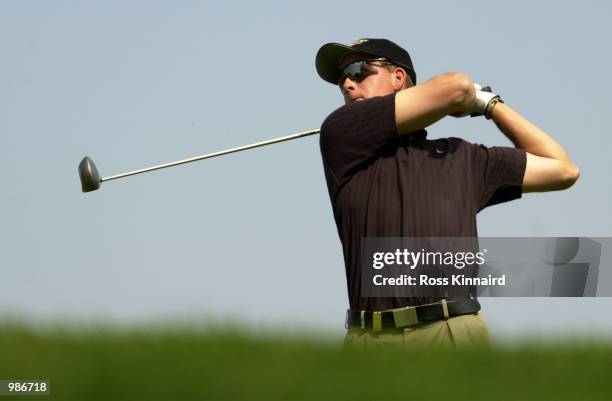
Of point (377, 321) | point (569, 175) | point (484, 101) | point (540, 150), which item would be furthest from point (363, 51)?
point (377, 321)

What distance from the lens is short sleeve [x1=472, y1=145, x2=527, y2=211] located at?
230 inches

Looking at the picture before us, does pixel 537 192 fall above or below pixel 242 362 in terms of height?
above

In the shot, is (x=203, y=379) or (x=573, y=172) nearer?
(x=203, y=379)

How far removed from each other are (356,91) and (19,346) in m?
2.93

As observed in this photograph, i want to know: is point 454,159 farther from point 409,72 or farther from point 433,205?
point 409,72

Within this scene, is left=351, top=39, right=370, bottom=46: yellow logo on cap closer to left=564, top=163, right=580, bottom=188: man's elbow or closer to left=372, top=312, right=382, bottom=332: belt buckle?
left=564, top=163, right=580, bottom=188: man's elbow

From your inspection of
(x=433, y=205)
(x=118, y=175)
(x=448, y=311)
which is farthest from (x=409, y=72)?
(x=118, y=175)

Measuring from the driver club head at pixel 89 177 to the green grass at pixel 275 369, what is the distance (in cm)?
412

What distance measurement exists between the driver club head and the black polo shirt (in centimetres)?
290

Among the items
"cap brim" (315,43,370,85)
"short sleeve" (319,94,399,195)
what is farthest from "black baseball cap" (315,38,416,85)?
"short sleeve" (319,94,399,195)

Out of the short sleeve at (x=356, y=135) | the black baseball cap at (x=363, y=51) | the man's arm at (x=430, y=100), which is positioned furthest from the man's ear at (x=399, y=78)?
the man's arm at (x=430, y=100)

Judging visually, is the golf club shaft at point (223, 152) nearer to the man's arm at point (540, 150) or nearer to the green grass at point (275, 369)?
the man's arm at point (540, 150)

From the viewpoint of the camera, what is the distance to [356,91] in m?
6.34

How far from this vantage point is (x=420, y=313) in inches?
213
